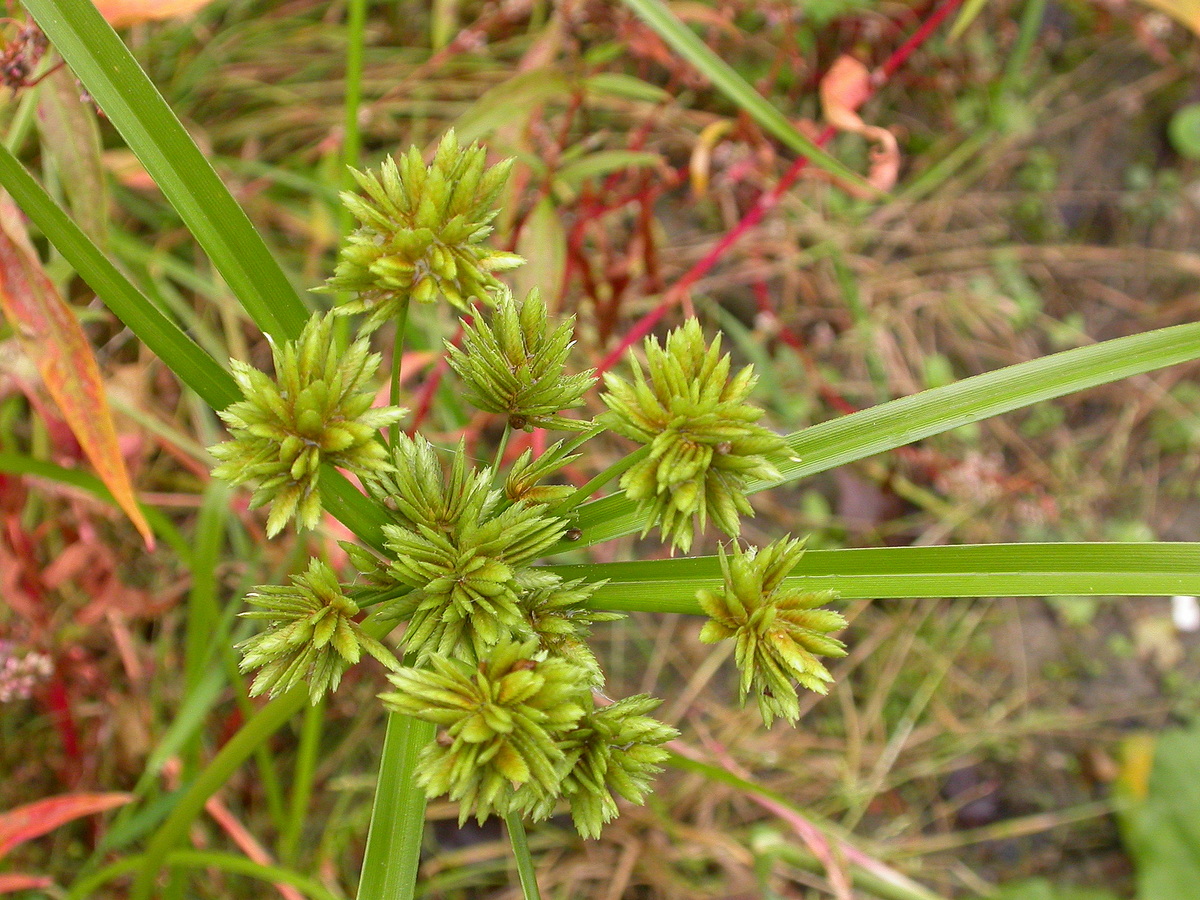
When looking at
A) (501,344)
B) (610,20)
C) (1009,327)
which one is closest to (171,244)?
(610,20)

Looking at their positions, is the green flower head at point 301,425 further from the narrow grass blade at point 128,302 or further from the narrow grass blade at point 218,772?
the narrow grass blade at point 218,772

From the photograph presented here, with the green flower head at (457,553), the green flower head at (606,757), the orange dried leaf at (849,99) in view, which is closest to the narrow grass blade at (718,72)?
the orange dried leaf at (849,99)

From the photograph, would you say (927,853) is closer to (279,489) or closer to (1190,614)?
(1190,614)

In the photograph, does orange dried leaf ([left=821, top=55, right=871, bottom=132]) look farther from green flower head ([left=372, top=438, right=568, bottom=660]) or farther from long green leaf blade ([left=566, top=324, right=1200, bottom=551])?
green flower head ([left=372, top=438, right=568, bottom=660])

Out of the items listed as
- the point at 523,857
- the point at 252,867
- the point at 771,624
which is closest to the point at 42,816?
the point at 252,867

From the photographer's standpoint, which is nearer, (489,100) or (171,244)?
(489,100)
